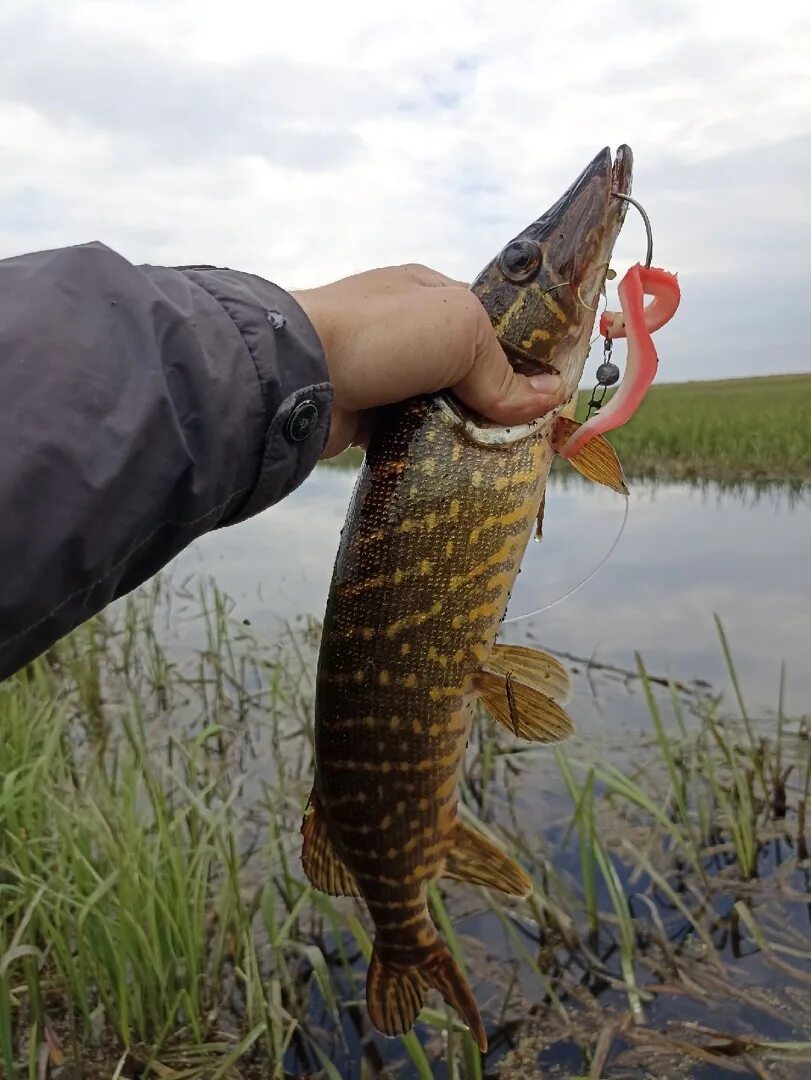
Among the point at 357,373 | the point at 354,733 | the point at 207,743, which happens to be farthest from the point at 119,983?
the point at 207,743

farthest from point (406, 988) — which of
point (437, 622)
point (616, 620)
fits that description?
point (616, 620)

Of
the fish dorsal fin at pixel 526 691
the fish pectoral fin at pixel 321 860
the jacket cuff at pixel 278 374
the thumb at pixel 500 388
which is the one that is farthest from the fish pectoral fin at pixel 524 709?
the jacket cuff at pixel 278 374

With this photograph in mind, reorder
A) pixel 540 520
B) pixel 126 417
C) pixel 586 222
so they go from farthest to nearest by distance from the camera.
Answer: pixel 540 520 → pixel 586 222 → pixel 126 417

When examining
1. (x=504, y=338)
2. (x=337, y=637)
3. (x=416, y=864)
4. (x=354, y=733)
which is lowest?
(x=416, y=864)

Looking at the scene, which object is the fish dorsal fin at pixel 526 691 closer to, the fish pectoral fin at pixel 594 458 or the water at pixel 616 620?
the water at pixel 616 620

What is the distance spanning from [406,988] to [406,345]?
1.22 metres

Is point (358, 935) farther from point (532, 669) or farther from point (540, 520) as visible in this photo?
point (540, 520)

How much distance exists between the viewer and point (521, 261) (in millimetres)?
1740

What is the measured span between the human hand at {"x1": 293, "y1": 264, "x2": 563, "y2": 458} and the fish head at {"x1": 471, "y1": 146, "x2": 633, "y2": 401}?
0.11 meters

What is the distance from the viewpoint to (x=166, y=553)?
1263 mm

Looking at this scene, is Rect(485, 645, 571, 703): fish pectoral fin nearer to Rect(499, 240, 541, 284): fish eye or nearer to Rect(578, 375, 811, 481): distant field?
Rect(499, 240, 541, 284): fish eye

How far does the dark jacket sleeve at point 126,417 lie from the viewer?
3.33ft

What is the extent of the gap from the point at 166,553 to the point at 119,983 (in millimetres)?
1462

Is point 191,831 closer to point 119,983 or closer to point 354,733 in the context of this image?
point 119,983
